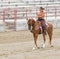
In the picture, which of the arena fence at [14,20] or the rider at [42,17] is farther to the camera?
the arena fence at [14,20]

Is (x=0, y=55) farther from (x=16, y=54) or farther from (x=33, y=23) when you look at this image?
(x=33, y=23)

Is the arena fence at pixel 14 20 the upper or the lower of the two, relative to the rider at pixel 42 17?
lower

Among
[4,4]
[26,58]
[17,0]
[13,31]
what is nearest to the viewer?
[26,58]

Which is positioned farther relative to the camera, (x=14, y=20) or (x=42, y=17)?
(x=14, y=20)

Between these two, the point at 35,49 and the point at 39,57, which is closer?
the point at 39,57

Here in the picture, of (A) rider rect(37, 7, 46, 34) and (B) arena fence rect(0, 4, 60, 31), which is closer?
(A) rider rect(37, 7, 46, 34)

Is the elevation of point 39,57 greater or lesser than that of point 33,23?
lesser

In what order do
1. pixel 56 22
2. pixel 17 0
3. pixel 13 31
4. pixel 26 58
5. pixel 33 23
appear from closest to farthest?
pixel 26 58 → pixel 33 23 → pixel 13 31 → pixel 56 22 → pixel 17 0

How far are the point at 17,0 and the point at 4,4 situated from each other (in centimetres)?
472

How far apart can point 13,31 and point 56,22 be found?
4043 mm

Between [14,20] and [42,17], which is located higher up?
[42,17]

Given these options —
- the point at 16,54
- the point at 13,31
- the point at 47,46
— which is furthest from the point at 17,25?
the point at 16,54

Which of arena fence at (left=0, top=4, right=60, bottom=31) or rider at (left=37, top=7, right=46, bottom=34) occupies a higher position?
rider at (left=37, top=7, right=46, bottom=34)

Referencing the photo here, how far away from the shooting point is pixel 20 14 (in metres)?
23.8
